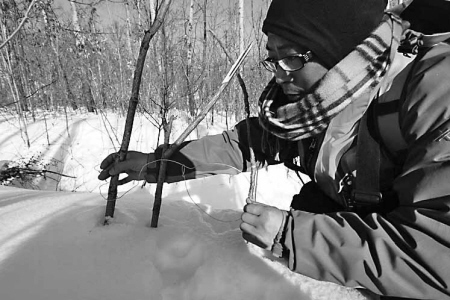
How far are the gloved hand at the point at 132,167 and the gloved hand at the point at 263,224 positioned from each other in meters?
0.65

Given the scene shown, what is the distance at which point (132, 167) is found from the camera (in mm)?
1343

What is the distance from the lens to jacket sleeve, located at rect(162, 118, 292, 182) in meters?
1.43

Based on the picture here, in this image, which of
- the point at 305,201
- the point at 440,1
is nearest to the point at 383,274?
the point at 305,201

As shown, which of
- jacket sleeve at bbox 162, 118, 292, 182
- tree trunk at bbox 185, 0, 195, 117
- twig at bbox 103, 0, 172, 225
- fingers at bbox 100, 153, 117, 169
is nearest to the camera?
twig at bbox 103, 0, 172, 225

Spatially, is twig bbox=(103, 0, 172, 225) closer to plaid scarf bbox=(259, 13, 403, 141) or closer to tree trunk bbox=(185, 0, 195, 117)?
plaid scarf bbox=(259, 13, 403, 141)

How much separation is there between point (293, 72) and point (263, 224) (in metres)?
0.56

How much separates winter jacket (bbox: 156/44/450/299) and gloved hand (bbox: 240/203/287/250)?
0.03m

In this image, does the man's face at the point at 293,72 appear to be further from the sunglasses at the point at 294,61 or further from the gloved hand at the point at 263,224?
the gloved hand at the point at 263,224

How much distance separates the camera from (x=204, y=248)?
117 centimetres

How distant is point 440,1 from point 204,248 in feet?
4.09

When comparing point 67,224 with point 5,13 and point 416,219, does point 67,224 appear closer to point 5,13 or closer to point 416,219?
point 416,219

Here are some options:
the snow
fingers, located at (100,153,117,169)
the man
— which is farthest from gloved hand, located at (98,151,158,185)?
the man

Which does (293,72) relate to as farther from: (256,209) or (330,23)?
(256,209)

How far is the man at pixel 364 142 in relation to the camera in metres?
0.64
